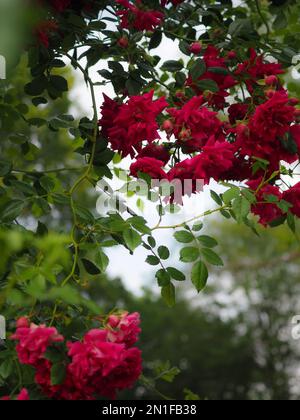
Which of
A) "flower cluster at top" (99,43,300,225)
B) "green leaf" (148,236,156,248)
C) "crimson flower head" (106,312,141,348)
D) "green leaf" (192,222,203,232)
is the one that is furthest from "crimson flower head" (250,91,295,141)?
"crimson flower head" (106,312,141,348)

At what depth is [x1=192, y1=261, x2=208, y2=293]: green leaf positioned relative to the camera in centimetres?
120

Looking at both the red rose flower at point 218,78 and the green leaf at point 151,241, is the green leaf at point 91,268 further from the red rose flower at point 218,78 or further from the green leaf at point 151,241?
the red rose flower at point 218,78

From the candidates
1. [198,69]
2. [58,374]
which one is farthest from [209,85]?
[58,374]

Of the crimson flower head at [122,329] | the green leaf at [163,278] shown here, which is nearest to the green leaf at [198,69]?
the green leaf at [163,278]

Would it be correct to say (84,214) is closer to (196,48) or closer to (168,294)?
(168,294)

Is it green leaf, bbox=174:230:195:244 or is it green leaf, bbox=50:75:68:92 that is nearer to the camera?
green leaf, bbox=174:230:195:244

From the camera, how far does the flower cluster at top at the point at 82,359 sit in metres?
0.99

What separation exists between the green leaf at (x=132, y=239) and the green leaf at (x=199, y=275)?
0.12m

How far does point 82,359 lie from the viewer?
38.9 inches

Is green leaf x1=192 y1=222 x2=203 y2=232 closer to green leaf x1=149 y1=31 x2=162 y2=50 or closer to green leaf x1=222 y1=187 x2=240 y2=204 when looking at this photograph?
green leaf x1=222 y1=187 x2=240 y2=204

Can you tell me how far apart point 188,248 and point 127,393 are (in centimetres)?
641
